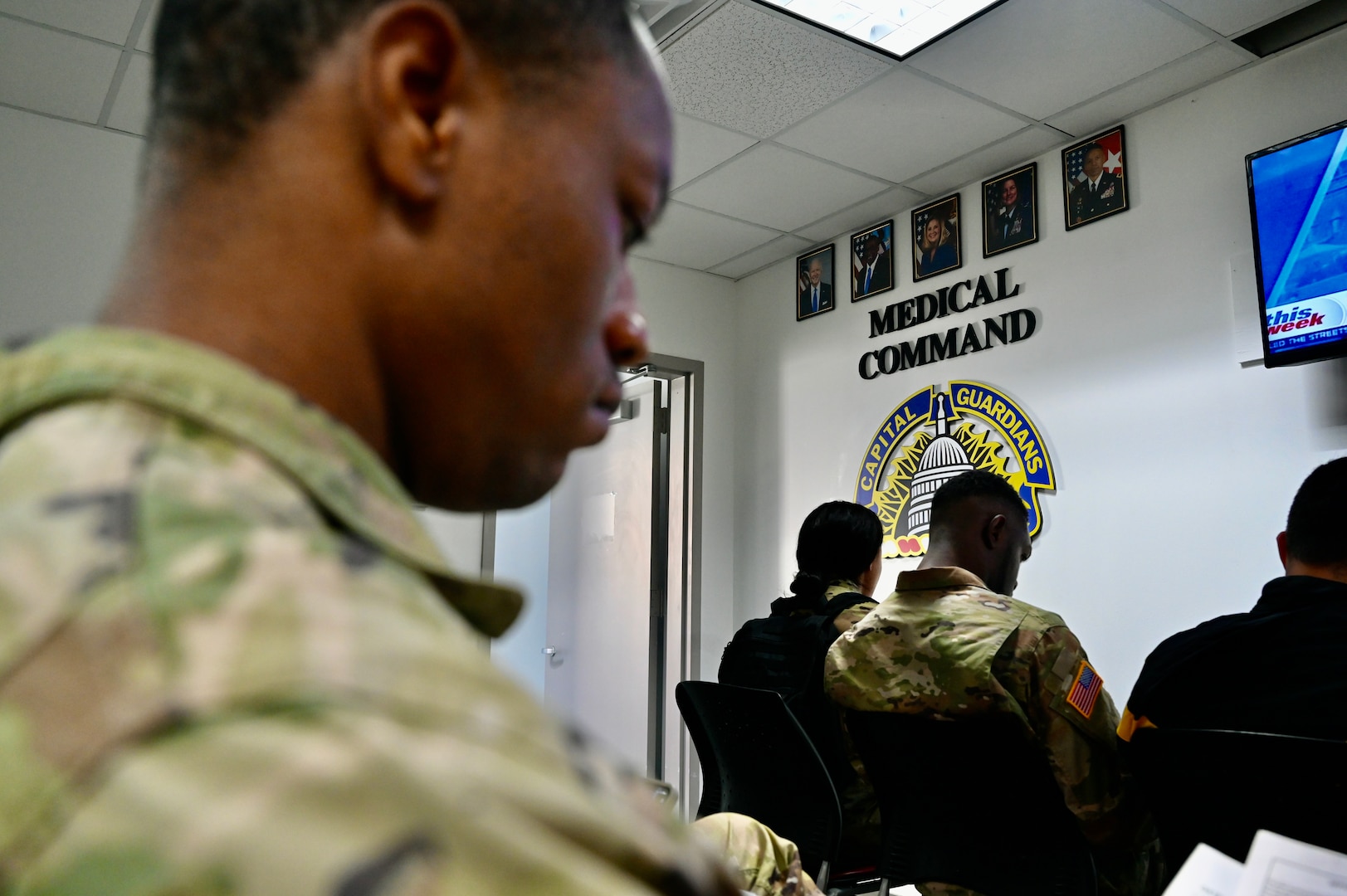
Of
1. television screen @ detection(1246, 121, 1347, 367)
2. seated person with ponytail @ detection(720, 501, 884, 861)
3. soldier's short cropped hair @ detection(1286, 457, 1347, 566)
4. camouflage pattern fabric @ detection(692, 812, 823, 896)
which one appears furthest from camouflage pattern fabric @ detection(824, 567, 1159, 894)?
television screen @ detection(1246, 121, 1347, 367)

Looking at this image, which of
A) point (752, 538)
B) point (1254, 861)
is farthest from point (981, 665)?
point (752, 538)

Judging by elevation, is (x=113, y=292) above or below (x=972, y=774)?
above

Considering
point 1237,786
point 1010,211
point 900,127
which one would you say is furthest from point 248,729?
point 1010,211

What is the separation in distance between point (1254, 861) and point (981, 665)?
99 centimetres

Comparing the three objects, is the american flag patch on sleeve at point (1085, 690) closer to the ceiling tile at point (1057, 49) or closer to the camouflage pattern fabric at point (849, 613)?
the camouflage pattern fabric at point (849, 613)

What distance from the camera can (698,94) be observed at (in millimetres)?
3057

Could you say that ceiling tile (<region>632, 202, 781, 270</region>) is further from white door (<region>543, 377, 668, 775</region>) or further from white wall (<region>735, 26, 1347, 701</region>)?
white wall (<region>735, 26, 1347, 701</region>)

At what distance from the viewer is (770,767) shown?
2400 millimetres

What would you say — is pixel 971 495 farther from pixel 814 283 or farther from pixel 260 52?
pixel 260 52

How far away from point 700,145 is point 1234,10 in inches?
65.6

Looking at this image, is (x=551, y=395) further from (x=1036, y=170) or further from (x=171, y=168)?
(x=1036, y=170)

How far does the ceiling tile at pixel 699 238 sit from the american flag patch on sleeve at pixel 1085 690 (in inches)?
99.1

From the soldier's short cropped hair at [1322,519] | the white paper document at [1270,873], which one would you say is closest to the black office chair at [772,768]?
the soldier's short cropped hair at [1322,519]

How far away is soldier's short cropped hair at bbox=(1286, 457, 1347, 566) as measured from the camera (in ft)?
5.98
